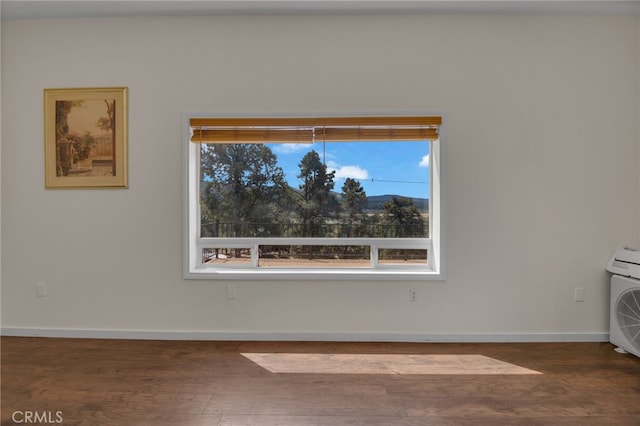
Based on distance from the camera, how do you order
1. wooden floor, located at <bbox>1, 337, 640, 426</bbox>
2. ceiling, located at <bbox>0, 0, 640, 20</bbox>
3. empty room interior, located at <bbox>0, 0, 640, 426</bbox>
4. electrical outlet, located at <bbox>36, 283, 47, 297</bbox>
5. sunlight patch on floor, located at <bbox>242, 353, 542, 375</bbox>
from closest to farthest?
1. wooden floor, located at <bbox>1, 337, 640, 426</bbox>
2. sunlight patch on floor, located at <bbox>242, 353, 542, 375</bbox>
3. ceiling, located at <bbox>0, 0, 640, 20</bbox>
4. empty room interior, located at <bbox>0, 0, 640, 426</bbox>
5. electrical outlet, located at <bbox>36, 283, 47, 297</bbox>

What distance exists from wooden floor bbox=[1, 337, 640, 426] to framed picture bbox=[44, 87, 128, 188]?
1.48m

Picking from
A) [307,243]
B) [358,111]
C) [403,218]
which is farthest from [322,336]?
[358,111]

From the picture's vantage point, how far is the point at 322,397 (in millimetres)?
2057

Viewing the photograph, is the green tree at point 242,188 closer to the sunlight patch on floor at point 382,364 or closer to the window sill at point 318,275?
the window sill at point 318,275

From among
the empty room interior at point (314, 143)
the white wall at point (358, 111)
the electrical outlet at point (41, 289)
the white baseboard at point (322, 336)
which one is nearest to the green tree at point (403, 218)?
the empty room interior at point (314, 143)

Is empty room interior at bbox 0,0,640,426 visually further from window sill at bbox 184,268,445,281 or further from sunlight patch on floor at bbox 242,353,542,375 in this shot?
sunlight patch on floor at bbox 242,353,542,375

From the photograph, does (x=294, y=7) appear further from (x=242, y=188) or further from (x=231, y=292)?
(x=231, y=292)

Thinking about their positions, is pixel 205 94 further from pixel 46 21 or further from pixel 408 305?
pixel 408 305

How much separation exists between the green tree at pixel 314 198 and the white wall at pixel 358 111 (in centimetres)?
54

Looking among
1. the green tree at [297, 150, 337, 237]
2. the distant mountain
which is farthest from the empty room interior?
the green tree at [297, 150, 337, 237]

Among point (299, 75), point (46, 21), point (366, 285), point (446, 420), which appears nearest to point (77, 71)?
point (46, 21)

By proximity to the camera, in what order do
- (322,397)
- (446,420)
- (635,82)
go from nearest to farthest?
1. (446,420)
2. (322,397)
3. (635,82)

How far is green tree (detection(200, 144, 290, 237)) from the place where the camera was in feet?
10.4

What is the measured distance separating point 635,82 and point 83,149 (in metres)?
4.97
